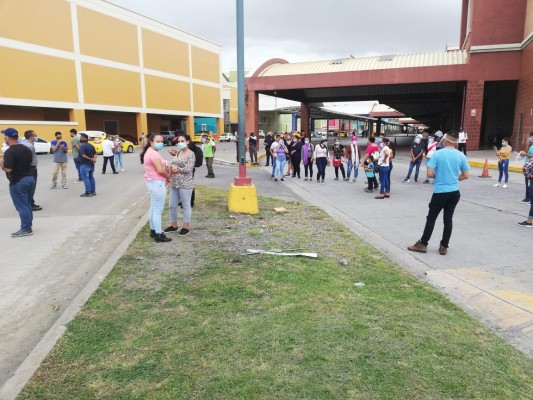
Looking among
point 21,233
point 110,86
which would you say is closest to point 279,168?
point 21,233

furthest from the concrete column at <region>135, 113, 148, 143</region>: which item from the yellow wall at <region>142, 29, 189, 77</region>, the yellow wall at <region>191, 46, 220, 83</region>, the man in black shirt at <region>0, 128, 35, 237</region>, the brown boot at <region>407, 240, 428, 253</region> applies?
→ the brown boot at <region>407, 240, 428, 253</region>

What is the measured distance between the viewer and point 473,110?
24.8 m

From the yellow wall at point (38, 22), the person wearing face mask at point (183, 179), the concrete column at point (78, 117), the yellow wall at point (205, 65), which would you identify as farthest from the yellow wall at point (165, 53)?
the person wearing face mask at point (183, 179)

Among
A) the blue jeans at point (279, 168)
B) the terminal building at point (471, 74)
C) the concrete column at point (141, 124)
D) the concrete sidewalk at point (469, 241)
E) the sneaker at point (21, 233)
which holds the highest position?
the terminal building at point (471, 74)

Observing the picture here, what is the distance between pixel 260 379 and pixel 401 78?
26.7 meters

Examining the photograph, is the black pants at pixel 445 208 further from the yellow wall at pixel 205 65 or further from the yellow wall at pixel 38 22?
the yellow wall at pixel 205 65

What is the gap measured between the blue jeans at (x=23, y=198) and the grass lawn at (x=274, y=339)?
317 centimetres

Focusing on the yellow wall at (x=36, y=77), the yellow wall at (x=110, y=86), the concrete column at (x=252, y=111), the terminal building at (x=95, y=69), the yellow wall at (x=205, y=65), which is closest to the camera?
the concrete column at (x=252, y=111)

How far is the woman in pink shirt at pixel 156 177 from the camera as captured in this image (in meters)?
6.46

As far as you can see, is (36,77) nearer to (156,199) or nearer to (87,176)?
(87,176)

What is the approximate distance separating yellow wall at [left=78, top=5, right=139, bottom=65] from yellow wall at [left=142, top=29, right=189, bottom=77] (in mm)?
1753

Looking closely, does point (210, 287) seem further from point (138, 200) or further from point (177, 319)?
point (138, 200)

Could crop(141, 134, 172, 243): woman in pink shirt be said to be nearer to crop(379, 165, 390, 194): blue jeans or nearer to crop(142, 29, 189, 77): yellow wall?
crop(379, 165, 390, 194): blue jeans

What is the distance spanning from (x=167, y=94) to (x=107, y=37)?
9.97 meters
